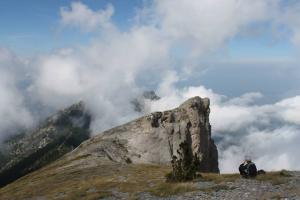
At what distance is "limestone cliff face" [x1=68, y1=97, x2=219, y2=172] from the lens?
93625mm

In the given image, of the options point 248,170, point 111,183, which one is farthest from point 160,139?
point 248,170

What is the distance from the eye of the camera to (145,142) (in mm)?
96625

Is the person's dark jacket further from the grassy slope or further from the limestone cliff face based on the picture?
the limestone cliff face

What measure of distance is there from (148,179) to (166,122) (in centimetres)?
4975

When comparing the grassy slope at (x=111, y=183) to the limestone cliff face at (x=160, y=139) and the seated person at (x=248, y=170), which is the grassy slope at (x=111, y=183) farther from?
the limestone cliff face at (x=160, y=139)

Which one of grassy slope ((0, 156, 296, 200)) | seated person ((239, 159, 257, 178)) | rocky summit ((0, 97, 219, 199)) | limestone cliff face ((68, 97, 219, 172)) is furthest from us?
limestone cliff face ((68, 97, 219, 172))

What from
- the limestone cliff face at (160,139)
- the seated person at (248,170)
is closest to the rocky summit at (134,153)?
the limestone cliff face at (160,139)

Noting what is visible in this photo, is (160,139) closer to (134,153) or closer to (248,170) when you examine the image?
(134,153)

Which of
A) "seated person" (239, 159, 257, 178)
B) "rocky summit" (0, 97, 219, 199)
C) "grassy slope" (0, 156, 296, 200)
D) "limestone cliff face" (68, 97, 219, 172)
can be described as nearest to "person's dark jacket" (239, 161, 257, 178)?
"seated person" (239, 159, 257, 178)

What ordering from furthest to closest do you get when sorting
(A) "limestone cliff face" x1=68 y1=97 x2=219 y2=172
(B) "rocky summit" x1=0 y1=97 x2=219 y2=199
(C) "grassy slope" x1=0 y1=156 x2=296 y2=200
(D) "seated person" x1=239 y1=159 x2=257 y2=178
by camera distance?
(A) "limestone cliff face" x1=68 y1=97 x2=219 y2=172 < (B) "rocky summit" x1=0 y1=97 x2=219 y2=199 < (D) "seated person" x1=239 y1=159 x2=257 y2=178 < (C) "grassy slope" x1=0 y1=156 x2=296 y2=200

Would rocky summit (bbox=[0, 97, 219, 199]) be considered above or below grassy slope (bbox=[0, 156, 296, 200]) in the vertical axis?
above

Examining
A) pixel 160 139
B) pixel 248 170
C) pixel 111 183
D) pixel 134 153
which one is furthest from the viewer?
pixel 160 139

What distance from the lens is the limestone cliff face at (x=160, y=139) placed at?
9362 centimetres

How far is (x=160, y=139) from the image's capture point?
319ft
